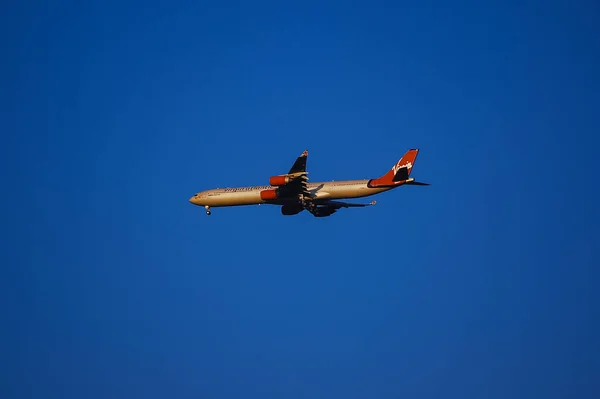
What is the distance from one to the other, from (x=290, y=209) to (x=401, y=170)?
14174 mm

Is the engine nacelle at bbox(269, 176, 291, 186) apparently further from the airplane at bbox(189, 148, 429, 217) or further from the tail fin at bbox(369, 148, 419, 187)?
the tail fin at bbox(369, 148, 419, 187)

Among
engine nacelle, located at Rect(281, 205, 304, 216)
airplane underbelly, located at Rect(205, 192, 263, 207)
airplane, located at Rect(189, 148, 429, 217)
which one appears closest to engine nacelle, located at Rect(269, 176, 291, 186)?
airplane, located at Rect(189, 148, 429, 217)

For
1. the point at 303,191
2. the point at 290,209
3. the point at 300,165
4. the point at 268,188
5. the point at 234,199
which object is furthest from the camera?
the point at 290,209

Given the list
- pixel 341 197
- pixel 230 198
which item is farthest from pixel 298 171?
pixel 230 198

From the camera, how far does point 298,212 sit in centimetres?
8625

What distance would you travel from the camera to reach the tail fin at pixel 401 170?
75.8 meters

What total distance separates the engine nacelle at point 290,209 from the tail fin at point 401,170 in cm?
1130

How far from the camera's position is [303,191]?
79.4m

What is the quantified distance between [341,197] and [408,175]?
7.28 m

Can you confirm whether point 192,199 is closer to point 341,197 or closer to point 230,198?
point 230,198

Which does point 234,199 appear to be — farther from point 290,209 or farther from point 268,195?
point 290,209

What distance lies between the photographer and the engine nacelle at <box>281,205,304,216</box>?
85312 millimetres

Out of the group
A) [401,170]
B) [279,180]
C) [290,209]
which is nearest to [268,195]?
[279,180]

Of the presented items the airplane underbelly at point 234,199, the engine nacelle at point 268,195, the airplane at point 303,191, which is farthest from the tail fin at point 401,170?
the airplane underbelly at point 234,199
